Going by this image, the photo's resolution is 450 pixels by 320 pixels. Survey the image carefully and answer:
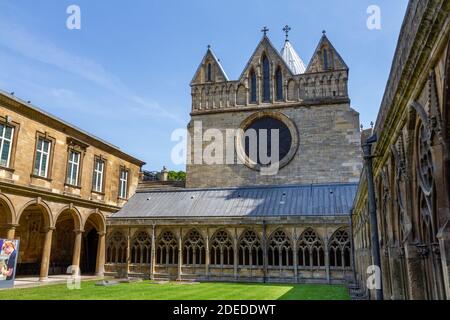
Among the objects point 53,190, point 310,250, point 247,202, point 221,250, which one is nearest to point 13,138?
point 53,190

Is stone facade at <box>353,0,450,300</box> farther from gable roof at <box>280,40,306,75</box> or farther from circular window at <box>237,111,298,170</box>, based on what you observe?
gable roof at <box>280,40,306,75</box>

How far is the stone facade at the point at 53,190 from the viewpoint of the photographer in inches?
641

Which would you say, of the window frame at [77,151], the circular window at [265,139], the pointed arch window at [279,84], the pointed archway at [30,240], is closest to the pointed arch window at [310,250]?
the circular window at [265,139]

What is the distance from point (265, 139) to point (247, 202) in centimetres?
676

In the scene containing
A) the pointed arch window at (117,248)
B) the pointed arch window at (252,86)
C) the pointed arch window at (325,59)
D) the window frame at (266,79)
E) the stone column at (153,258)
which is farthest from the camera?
the pointed arch window at (252,86)

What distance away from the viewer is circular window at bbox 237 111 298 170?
84.5 feet

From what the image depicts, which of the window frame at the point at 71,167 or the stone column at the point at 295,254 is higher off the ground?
the window frame at the point at 71,167

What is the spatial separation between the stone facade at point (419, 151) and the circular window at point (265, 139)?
1838 cm

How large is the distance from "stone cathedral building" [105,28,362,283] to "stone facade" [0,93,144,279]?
1816mm

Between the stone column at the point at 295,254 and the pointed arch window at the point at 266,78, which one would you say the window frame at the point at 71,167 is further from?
the pointed arch window at the point at 266,78
